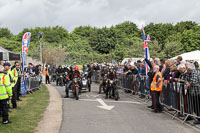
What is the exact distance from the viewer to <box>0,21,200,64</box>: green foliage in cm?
6122

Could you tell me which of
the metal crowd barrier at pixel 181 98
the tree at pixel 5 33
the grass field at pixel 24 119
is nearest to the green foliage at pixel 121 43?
the tree at pixel 5 33

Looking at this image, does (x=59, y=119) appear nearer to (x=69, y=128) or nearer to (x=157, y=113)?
(x=69, y=128)

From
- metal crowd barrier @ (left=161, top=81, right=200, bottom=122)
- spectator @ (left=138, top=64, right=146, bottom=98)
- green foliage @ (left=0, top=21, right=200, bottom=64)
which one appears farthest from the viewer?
green foliage @ (left=0, top=21, right=200, bottom=64)

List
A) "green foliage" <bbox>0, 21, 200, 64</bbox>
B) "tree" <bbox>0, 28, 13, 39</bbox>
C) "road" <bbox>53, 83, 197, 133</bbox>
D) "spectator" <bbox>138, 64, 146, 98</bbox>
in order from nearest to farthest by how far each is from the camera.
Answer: "road" <bbox>53, 83, 197, 133</bbox> → "spectator" <bbox>138, 64, 146, 98</bbox> → "green foliage" <bbox>0, 21, 200, 64</bbox> → "tree" <bbox>0, 28, 13, 39</bbox>

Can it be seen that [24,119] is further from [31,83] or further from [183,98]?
[31,83]

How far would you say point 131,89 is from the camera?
51.7 feet

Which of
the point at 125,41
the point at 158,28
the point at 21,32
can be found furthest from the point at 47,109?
the point at 21,32

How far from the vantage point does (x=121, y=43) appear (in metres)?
70.3

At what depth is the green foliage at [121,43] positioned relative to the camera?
201ft

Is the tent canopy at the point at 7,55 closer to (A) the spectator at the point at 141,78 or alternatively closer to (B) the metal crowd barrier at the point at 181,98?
(A) the spectator at the point at 141,78

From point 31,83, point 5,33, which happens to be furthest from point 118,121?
point 5,33

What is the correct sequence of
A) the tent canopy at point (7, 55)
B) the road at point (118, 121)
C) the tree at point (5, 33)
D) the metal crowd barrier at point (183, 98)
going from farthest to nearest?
1. the tree at point (5, 33)
2. the tent canopy at point (7, 55)
3. the metal crowd barrier at point (183, 98)
4. the road at point (118, 121)

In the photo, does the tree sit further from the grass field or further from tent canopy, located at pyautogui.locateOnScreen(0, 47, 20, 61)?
the grass field

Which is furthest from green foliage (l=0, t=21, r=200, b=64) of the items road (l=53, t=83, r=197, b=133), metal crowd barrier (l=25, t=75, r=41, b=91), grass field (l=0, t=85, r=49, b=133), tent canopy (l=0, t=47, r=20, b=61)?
grass field (l=0, t=85, r=49, b=133)
